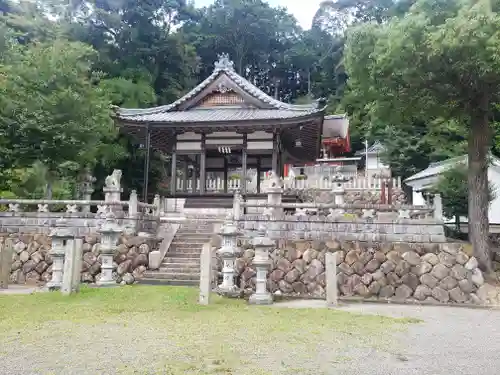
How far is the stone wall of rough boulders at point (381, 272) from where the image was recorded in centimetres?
1198

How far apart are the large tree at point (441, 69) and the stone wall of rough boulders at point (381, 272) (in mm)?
950

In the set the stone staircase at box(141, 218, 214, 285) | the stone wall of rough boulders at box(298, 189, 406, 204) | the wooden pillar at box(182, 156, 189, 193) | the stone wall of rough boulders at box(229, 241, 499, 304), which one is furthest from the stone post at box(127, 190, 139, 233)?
the stone wall of rough boulders at box(298, 189, 406, 204)

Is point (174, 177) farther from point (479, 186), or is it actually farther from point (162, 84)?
point (162, 84)

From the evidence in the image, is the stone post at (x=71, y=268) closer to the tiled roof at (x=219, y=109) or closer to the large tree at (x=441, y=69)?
the large tree at (x=441, y=69)

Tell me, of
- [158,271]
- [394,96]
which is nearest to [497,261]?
[394,96]

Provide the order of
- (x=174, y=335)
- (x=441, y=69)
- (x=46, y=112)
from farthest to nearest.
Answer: (x=46, y=112) < (x=441, y=69) < (x=174, y=335)

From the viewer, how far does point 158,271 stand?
1335 cm

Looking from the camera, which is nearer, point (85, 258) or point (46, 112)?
point (85, 258)

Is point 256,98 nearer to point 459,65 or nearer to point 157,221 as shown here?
point 157,221

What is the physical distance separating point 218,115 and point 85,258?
9.02 metres

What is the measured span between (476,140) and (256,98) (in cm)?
1059

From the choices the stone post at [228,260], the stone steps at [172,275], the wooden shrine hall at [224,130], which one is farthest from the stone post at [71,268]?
the wooden shrine hall at [224,130]

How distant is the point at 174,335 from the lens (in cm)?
634

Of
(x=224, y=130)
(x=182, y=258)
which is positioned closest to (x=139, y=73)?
(x=224, y=130)
